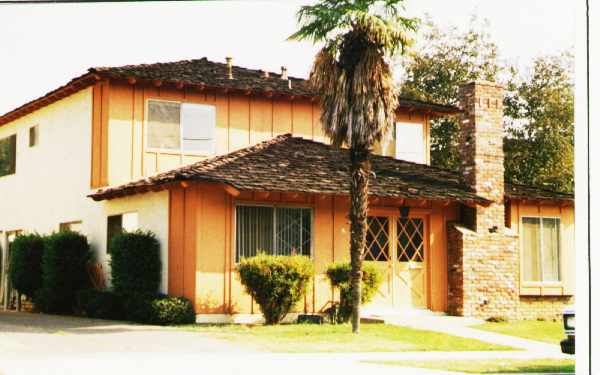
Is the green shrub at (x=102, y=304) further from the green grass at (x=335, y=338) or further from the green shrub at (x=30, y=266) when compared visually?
the green shrub at (x=30, y=266)

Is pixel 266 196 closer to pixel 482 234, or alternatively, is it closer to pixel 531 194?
pixel 482 234

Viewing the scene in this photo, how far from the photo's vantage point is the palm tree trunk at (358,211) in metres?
17.3

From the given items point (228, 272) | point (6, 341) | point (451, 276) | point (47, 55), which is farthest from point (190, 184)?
point (451, 276)

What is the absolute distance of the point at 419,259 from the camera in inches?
844

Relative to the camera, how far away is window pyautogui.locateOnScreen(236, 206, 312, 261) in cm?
1941

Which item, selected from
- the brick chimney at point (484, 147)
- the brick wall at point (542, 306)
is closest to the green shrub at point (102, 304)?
the brick chimney at point (484, 147)

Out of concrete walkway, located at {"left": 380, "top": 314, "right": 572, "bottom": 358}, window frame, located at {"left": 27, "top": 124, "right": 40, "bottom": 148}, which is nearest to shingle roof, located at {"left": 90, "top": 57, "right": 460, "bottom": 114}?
window frame, located at {"left": 27, "top": 124, "right": 40, "bottom": 148}

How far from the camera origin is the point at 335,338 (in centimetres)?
1608

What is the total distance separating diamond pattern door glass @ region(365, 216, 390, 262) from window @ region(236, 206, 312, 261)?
4.64ft

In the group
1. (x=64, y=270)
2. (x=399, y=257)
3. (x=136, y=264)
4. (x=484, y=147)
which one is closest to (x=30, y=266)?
(x=64, y=270)

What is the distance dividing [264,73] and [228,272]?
8033mm

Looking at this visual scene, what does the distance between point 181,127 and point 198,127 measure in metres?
0.46

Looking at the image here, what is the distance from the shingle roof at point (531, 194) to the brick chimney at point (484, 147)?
51 centimetres

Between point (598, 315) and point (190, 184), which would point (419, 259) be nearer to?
point (190, 184)
